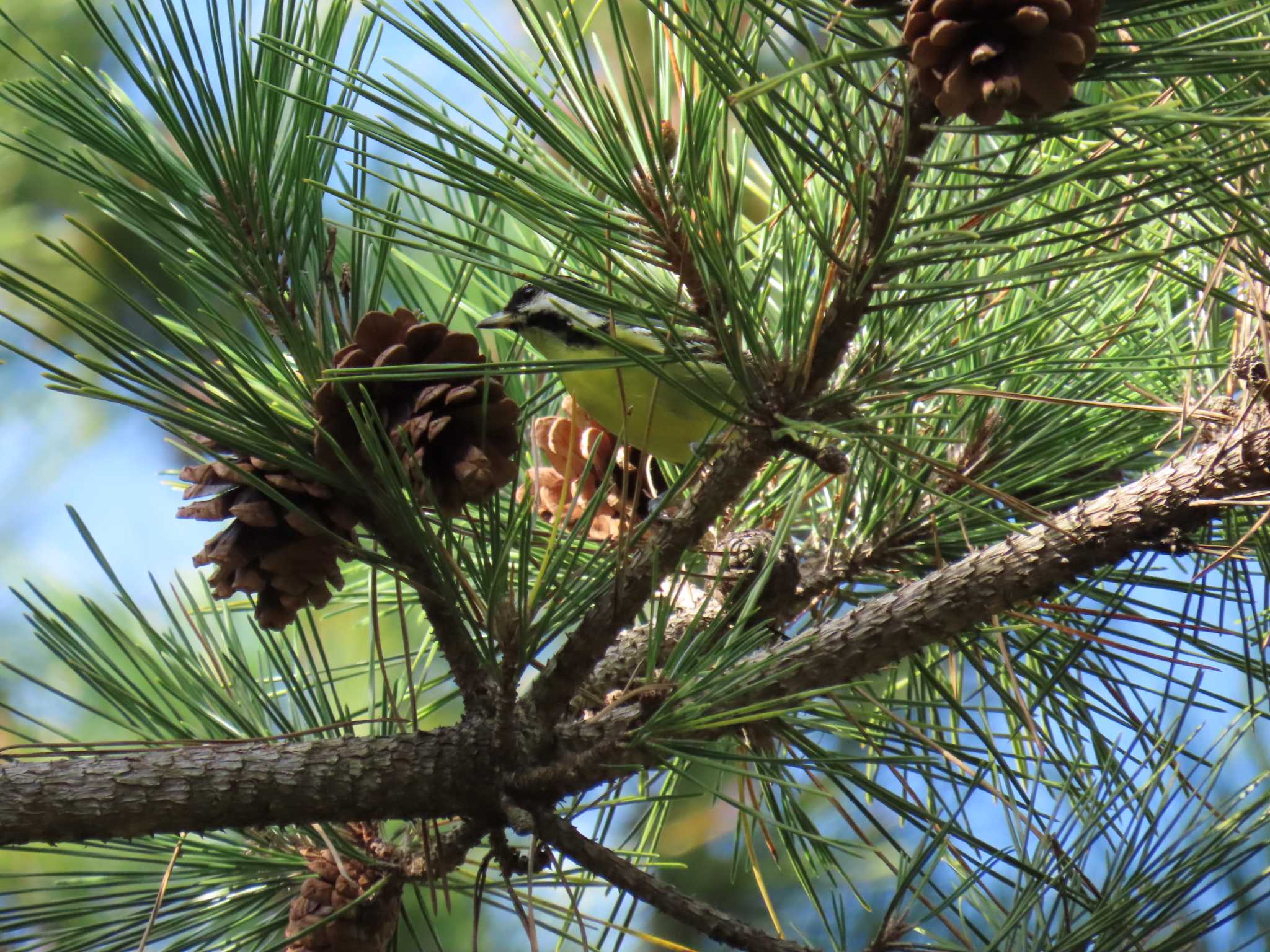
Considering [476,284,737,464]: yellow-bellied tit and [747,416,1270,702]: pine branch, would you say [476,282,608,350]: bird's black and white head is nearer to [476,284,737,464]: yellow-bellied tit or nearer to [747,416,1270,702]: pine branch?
[476,284,737,464]: yellow-bellied tit

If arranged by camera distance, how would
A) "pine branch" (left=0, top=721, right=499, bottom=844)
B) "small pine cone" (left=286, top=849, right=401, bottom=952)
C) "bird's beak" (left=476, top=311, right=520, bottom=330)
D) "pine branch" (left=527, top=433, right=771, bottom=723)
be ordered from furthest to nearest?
1. "bird's beak" (left=476, top=311, right=520, bottom=330)
2. "small pine cone" (left=286, top=849, right=401, bottom=952)
3. "pine branch" (left=527, top=433, right=771, bottom=723)
4. "pine branch" (left=0, top=721, right=499, bottom=844)

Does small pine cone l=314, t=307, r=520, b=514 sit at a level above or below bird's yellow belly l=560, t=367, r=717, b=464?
below

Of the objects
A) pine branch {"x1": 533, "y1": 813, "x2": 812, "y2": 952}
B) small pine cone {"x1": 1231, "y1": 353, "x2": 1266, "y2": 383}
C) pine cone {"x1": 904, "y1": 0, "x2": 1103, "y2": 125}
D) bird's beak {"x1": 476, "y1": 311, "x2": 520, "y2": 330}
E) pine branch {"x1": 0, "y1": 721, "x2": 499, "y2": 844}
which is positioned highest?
bird's beak {"x1": 476, "y1": 311, "x2": 520, "y2": 330}

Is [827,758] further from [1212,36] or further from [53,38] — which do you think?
[53,38]

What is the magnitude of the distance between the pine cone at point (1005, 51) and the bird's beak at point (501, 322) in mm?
624

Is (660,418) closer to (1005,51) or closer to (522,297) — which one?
(522,297)

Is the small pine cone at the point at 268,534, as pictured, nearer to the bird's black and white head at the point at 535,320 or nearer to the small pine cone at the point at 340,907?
the small pine cone at the point at 340,907

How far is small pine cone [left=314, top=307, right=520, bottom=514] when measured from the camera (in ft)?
2.39

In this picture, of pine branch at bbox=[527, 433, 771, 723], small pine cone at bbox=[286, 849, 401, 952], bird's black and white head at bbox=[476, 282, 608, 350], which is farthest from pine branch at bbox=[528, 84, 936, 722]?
bird's black and white head at bbox=[476, 282, 608, 350]

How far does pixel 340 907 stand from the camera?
0.84 m

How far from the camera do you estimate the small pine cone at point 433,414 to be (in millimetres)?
730

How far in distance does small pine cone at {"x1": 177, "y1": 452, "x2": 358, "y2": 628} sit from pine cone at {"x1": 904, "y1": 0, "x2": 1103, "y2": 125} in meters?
0.46

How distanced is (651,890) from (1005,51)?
525 millimetres

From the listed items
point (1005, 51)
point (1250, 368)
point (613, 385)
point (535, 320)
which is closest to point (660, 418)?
point (613, 385)
